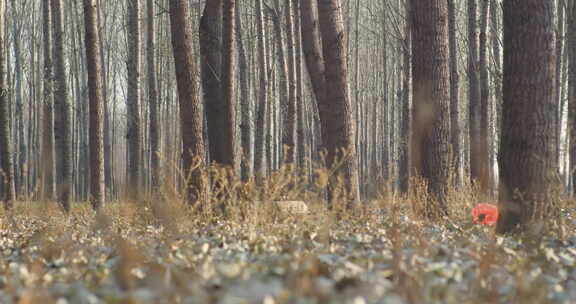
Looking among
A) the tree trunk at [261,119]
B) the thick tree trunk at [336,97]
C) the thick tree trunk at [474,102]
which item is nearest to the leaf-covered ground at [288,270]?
the thick tree trunk at [336,97]

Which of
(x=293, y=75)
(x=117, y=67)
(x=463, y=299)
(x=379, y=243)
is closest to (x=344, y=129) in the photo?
(x=379, y=243)

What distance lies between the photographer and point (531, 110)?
16.9ft

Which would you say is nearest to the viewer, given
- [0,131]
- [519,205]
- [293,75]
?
[519,205]

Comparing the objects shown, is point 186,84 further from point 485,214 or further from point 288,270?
point 288,270

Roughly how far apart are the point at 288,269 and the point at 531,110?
11.0 feet

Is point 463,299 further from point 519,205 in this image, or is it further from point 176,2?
point 176,2

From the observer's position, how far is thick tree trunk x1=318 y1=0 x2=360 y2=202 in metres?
7.34

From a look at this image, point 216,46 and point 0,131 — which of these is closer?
point 216,46

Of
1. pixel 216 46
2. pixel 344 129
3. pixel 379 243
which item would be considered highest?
pixel 216 46

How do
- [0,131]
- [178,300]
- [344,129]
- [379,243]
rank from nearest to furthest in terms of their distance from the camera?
[178,300]
[379,243]
[344,129]
[0,131]

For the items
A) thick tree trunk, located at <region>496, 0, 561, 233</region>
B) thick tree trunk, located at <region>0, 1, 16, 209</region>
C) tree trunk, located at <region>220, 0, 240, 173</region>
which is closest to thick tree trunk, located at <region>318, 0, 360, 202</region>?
tree trunk, located at <region>220, 0, 240, 173</region>

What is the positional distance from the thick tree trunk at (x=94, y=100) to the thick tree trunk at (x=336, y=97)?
3701 mm

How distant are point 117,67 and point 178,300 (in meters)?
28.0

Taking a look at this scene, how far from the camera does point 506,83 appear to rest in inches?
211
